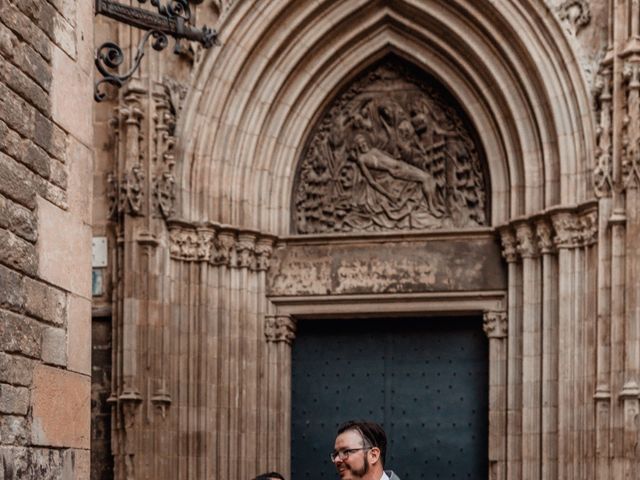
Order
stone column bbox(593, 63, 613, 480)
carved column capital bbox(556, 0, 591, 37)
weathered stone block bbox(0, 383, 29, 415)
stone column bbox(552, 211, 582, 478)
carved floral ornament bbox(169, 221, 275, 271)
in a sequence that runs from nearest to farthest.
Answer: weathered stone block bbox(0, 383, 29, 415)
stone column bbox(593, 63, 613, 480)
stone column bbox(552, 211, 582, 478)
carved column capital bbox(556, 0, 591, 37)
carved floral ornament bbox(169, 221, 275, 271)

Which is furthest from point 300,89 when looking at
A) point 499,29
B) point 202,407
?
point 202,407

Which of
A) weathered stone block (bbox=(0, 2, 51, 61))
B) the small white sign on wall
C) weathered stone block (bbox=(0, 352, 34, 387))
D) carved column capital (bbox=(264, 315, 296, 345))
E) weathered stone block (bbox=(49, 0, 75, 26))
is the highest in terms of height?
weathered stone block (bbox=(49, 0, 75, 26))

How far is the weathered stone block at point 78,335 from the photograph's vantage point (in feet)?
29.5

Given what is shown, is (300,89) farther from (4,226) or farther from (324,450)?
(4,226)

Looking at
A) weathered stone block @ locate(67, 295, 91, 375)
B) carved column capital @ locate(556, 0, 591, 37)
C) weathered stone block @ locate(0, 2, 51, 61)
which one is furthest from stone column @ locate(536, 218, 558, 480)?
weathered stone block @ locate(0, 2, 51, 61)

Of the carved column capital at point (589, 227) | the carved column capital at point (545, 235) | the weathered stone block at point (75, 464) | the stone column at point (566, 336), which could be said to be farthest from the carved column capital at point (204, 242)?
the weathered stone block at point (75, 464)

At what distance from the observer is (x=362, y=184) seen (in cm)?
1588

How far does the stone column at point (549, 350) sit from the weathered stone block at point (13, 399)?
712cm

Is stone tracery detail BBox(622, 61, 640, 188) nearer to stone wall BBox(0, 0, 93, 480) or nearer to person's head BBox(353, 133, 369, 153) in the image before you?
person's head BBox(353, 133, 369, 153)

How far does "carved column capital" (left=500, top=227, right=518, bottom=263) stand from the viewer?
1488 centimetres

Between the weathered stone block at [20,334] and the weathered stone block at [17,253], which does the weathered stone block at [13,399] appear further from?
the weathered stone block at [17,253]

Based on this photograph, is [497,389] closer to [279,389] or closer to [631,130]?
[279,389]

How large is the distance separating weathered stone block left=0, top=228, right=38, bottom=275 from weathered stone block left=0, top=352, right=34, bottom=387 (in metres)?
0.51

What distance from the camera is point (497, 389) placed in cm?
1498
